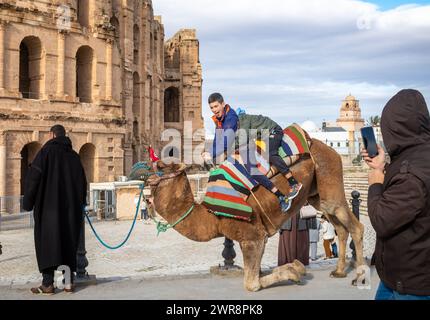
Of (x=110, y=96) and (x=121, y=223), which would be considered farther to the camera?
(x=110, y=96)

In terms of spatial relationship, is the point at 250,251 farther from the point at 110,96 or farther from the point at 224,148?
the point at 110,96

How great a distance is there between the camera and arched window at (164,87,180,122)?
62.8 metres

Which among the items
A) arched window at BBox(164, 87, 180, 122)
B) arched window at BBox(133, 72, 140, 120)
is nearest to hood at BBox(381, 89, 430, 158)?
arched window at BBox(133, 72, 140, 120)

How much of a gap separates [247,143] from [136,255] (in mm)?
11902

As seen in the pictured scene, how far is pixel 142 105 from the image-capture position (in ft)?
158

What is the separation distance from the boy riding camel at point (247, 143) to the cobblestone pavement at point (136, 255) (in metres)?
5.69

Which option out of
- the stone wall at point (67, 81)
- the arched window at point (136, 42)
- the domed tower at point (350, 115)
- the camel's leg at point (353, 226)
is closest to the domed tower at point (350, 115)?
the domed tower at point (350, 115)

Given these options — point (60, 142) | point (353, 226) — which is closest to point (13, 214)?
point (60, 142)

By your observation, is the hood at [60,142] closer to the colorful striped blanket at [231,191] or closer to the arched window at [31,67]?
the colorful striped blanket at [231,191]

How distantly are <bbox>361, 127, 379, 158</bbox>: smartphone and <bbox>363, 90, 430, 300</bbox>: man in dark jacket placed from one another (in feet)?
0.71

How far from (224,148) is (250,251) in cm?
152
